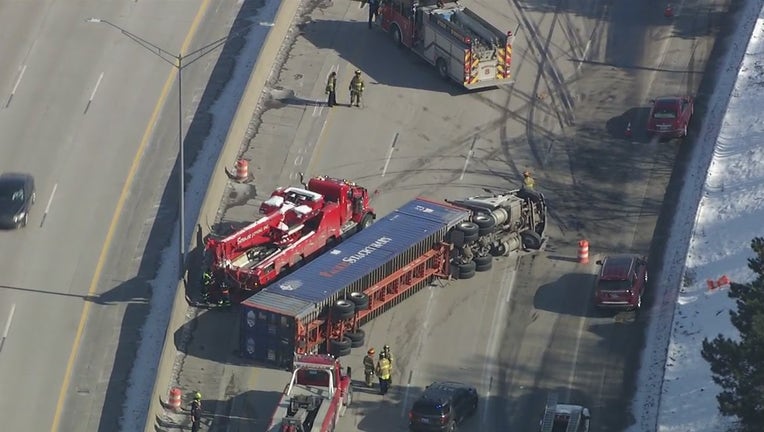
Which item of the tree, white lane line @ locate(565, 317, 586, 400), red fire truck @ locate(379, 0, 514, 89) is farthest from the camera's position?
red fire truck @ locate(379, 0, 514, 89)

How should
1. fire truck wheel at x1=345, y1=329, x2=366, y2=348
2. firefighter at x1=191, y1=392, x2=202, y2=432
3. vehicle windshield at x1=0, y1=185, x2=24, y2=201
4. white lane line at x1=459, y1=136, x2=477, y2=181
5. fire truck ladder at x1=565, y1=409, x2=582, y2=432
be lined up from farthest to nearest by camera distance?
1. white lane line at x1=459, y1=136, x2=477, y2=181
2. vehicle windshield at x1=0, y1=185, x2=24, y2=201
3. fire truck wheel at x1=345, y1=329, x2=366, y2=348
4. firefighter at x1=191, y1=392, x2=202, y2=432
5. fire truck ladder at x1=565, y1=409, x2=582, y2=432

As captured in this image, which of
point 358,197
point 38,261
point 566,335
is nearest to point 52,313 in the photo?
point 38,261

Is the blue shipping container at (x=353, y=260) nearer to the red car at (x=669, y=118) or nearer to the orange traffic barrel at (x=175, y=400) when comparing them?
the orange traffic barrel at (x=175, y=400)

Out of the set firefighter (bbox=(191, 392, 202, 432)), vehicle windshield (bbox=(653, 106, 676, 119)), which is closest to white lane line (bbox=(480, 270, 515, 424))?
firefighter (bbox=(191, 392, 202, 432))

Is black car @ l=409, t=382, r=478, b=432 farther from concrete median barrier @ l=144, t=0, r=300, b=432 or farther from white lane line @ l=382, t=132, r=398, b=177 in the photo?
white lane line @ l=382, t=132, r=398, b=177

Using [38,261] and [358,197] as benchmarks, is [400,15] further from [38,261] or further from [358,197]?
[38,261]

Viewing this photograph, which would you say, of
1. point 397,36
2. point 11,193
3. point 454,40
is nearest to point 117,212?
point 11,193

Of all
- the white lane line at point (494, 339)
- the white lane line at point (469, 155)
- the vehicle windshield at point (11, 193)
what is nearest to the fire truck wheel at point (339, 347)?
the white lane line at point (494, 339)
